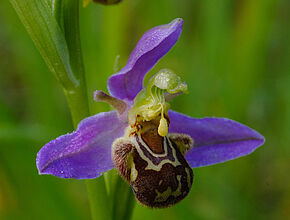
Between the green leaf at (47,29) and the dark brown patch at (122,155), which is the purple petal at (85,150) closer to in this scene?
the dark brown patch at (122,155)

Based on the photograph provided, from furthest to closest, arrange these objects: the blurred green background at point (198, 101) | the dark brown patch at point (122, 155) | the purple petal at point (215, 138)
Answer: the blurred green background at point (198, 101) → the purple petal at point (215, 138) → the dark brown patch at point (122, 155)

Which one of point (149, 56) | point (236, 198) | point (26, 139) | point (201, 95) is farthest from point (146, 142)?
point (201, 95)

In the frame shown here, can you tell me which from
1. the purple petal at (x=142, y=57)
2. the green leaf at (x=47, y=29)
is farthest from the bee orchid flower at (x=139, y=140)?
the green leaf at (x=47, y=29)

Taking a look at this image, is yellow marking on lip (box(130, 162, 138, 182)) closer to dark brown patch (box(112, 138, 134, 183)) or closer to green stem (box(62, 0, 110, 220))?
dark brown patch (box(112, 138, 134, 183))

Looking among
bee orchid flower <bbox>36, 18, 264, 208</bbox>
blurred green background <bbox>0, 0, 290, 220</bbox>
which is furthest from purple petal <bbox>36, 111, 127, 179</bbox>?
blurred green background <bbox>0, 0, 290, 220</bbox>

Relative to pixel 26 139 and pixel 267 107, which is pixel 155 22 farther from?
pixel 26 139

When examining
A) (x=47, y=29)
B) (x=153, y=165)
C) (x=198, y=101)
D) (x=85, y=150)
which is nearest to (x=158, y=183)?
(x=153, y=165)
